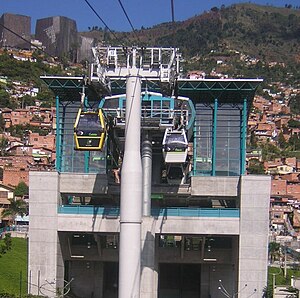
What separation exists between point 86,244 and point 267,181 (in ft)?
37.7

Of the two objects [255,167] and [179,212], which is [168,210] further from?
[255,167]

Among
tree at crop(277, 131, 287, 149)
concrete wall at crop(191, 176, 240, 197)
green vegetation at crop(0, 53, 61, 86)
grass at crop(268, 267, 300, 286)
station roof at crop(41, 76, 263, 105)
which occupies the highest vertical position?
green vegetation at crop(0, 53, 61, 86)

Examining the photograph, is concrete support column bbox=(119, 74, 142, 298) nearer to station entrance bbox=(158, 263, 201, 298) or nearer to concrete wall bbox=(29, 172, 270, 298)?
concrete wall bbox=(29, 172, 270, 298)

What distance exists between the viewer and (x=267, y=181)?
126 ft

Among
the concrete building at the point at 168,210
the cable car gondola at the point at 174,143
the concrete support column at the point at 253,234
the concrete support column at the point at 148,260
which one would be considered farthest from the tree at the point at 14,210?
the cable car gondola at the point at 174,143

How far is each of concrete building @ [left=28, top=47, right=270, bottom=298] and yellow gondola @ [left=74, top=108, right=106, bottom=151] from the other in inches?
312

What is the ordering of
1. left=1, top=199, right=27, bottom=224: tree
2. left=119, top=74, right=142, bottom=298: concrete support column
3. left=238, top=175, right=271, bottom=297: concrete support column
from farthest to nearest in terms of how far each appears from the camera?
left=1, top=199, right=27, bottom=224: tree, left=238, top=175, right=271, bottom=297: concrete support column, left=119, top=74, right=142, bottom=298: concrete support column

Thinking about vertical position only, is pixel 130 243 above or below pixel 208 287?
above

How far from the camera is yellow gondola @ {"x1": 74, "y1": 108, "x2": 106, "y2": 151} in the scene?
79.5 feet

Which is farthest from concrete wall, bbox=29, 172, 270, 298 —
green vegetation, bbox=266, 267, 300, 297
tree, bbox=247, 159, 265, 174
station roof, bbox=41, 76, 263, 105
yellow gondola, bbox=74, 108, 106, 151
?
tree, bbox=247, 159, 265, 174

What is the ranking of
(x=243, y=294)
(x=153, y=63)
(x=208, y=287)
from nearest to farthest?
(x=153, y=63) → (x=243, y=294) → (x=208, y=287)

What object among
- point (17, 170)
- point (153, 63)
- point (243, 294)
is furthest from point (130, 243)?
point (17, 170)

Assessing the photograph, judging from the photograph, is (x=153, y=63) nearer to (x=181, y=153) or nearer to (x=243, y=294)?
(x=181, y=153)

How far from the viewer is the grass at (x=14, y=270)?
4094 cm
